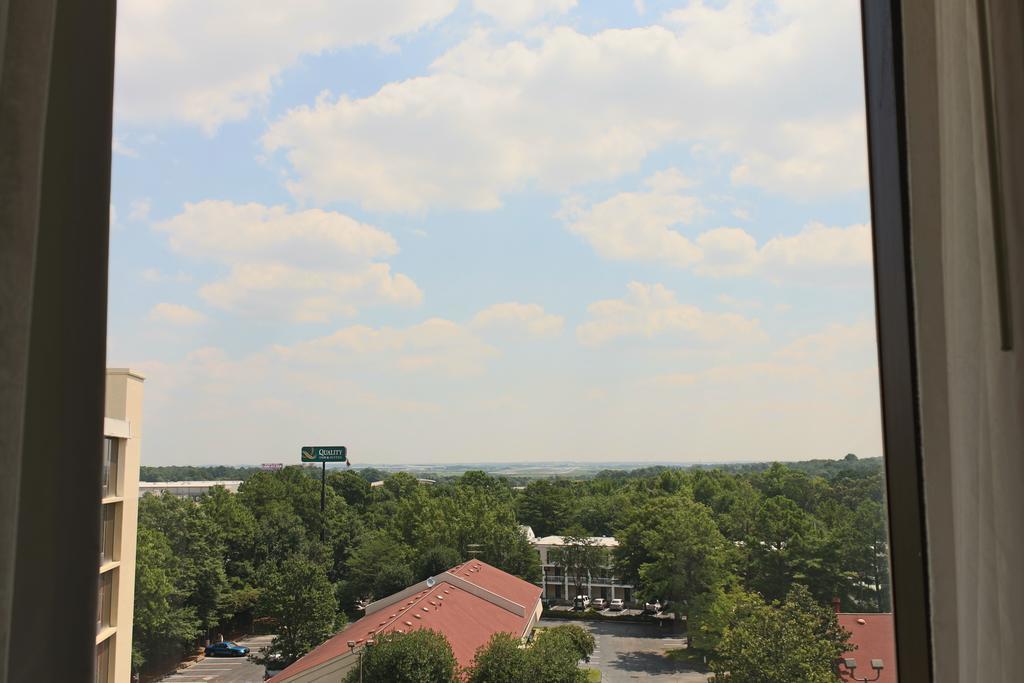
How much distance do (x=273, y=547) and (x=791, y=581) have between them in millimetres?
904

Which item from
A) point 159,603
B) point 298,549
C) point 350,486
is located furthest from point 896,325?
point 159,603

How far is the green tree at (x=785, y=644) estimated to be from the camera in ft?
4.37

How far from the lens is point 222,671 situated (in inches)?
48.9

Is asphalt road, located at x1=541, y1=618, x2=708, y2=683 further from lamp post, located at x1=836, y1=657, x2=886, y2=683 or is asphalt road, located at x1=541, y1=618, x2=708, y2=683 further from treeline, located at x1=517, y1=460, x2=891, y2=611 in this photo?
lamp post, located at x1=836, y1=657, x2=886, y2=683

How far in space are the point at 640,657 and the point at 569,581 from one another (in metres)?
0.18

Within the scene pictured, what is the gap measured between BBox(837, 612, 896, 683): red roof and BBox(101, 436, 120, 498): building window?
1.24m

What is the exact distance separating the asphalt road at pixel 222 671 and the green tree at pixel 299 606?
4 cm

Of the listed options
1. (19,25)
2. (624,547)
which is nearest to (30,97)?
(19,25)

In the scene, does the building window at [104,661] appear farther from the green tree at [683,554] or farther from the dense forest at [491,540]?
the green tree at [683,554]

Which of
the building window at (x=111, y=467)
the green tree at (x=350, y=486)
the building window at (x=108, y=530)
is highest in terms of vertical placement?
Result: the building window at (x=111, y=467)

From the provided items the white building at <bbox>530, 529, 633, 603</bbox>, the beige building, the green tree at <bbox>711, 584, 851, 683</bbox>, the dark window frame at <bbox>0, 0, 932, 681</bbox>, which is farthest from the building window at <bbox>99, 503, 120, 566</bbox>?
the green tree at <bbox>711, 584, 851, 683</bbox>

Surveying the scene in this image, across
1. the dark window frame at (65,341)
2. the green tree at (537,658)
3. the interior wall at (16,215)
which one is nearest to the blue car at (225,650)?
the green tree at (537,658)

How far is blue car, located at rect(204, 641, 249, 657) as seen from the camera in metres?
1.25

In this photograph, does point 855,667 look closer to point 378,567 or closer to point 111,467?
point 378,567
